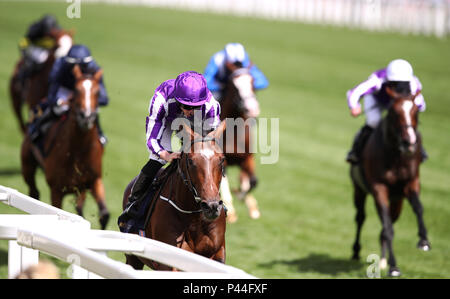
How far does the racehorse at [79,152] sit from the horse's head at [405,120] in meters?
3.04

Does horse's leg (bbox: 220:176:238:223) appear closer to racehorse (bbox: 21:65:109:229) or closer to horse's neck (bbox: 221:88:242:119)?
horse's neck (bbox: 221:88:242:119)

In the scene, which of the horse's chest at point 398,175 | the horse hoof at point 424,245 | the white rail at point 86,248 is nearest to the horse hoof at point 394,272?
the horse hoof at point 424,245

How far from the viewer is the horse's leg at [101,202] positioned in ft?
25.9

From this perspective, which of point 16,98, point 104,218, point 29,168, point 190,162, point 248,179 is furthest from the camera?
point 16,98

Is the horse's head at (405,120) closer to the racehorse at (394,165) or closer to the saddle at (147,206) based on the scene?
the racehorse at (394,165)

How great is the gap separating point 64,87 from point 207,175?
476cm

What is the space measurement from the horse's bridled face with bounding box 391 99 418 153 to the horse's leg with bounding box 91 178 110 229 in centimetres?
315

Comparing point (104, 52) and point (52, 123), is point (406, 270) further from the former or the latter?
point (104, 52)

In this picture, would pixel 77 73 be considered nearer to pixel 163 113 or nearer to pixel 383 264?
pixel 163 113

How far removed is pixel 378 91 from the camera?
323 inches

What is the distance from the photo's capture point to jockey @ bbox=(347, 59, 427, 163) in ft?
24.8

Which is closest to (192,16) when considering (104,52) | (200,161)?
(104,52)

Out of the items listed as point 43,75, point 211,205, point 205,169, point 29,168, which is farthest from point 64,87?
point 211,205
